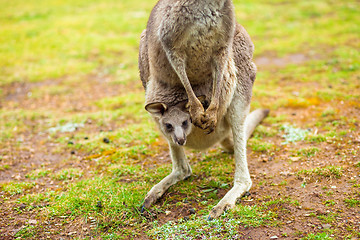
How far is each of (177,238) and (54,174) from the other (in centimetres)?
209

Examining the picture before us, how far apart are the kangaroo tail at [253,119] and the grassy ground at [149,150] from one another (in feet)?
0.46

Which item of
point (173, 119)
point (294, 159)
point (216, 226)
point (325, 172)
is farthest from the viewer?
point (294, 159)

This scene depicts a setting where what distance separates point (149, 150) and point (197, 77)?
5.58 feet

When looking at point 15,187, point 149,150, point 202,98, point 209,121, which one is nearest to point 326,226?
point 209,121

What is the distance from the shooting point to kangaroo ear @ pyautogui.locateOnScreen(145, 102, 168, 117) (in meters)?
3.50

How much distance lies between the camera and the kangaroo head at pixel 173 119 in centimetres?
341

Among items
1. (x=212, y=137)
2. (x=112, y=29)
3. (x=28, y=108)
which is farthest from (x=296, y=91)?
(x=112, y=29)

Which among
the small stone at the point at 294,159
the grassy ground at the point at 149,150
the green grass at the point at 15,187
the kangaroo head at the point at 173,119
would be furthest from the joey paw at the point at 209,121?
the green grass at the point at 15,187

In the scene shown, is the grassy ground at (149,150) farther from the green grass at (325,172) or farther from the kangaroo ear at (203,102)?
the kangaroo ear at (203,102)

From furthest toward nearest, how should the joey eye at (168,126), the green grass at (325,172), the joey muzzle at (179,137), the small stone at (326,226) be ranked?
the green grass at (325,172)
the joey eye at (168,126)
the joey muzzle at (179,137)
the small stone at (326,226)

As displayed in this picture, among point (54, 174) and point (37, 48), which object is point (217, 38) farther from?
point (37, 48)

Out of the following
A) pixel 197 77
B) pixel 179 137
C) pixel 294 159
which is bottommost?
pixel 294 159

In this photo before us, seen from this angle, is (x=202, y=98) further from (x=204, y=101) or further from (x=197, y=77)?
(x=197, y=77)

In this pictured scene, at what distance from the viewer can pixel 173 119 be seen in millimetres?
3480
